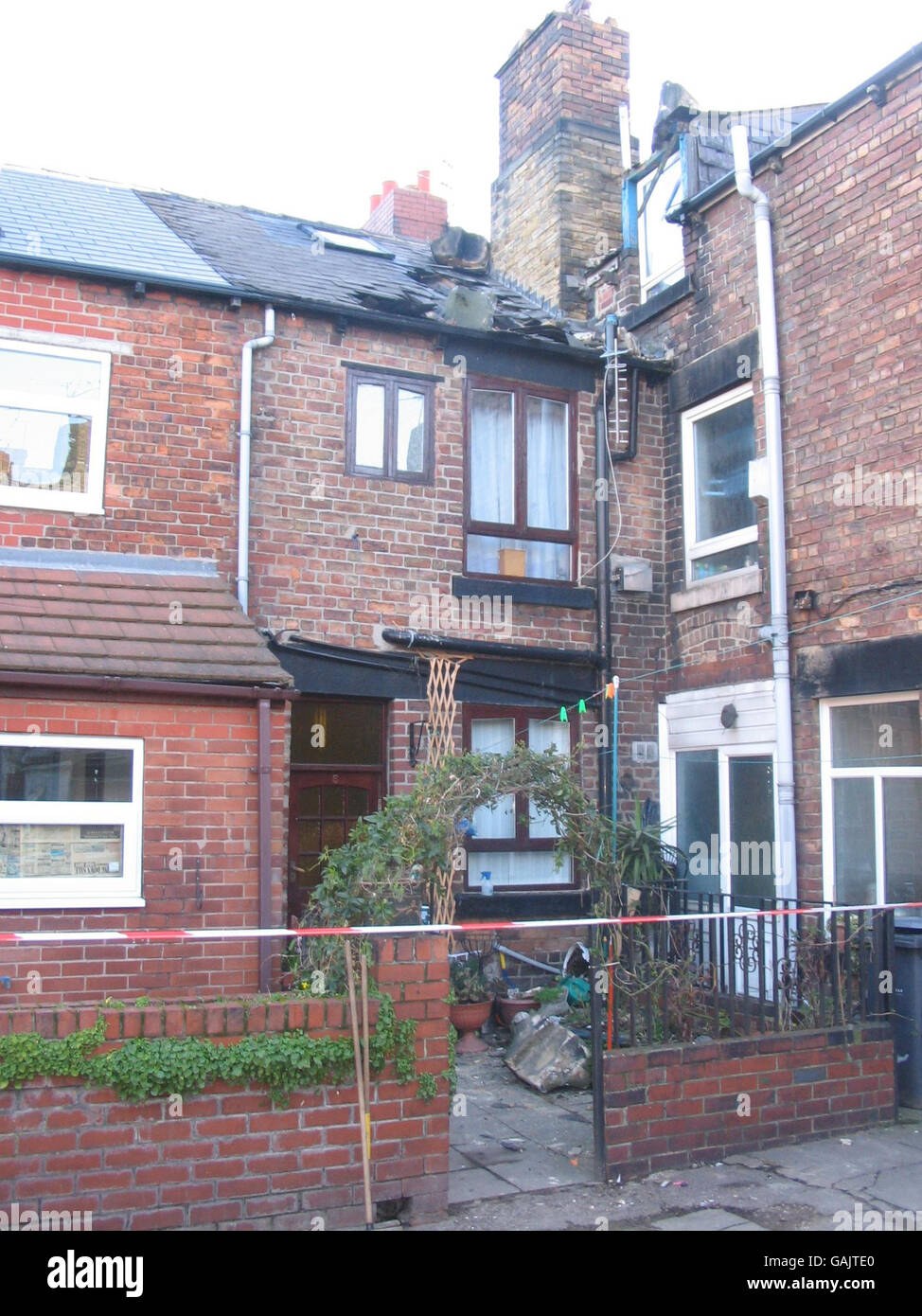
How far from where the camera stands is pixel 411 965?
5.50 meters

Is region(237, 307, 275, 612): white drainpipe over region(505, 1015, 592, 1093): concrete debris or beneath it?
over

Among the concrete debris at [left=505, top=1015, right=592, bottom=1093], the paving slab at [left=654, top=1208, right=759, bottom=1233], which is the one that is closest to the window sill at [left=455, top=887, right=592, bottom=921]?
the concrete debris at [left=505, top=1015, right=592, bottom=1093]

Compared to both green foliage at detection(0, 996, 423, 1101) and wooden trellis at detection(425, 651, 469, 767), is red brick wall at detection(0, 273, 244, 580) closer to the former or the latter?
wooden trellis at detection(425, 651, 469, 767)

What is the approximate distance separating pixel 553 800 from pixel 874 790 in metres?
2.86

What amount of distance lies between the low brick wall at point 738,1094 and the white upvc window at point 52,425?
597cm

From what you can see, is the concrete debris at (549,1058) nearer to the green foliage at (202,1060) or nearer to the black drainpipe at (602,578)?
the green foliage at (202,1060)

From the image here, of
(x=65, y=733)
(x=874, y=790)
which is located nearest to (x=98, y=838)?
(x=65, y=733)

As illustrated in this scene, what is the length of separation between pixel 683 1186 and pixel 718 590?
5.83 m

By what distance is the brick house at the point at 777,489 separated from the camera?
8688 millimetres

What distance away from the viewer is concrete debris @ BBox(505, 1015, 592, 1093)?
780 centimetres

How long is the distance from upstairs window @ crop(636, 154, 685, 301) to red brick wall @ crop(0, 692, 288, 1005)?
6.54 m

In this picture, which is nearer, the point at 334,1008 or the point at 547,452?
the point at 334,1008

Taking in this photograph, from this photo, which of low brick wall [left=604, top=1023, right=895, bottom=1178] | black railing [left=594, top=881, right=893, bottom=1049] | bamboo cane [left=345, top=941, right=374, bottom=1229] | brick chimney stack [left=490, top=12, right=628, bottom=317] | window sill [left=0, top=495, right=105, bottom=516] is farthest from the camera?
brick chimney stack [left=490, top=12, right=628, bottom=317]

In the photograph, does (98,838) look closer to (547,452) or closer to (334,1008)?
(334,1008)
